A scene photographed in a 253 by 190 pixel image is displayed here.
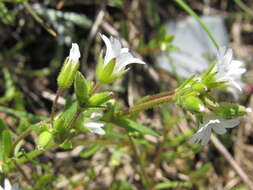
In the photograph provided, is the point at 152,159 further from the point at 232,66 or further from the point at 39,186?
the point at 232,66

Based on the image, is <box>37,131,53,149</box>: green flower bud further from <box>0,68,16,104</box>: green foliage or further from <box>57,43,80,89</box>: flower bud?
<box>0,68,16,104</box>: green foliage

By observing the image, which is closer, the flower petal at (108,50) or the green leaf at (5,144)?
the flower petal at (108,50)

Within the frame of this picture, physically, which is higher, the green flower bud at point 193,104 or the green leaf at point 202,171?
the green flower bud at point 193,104

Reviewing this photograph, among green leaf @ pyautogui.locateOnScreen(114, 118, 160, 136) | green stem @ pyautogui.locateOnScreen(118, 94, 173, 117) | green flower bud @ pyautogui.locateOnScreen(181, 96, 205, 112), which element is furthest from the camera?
green leaf @ pyautogui.locateOnScreen(114, 118, 160, 136)

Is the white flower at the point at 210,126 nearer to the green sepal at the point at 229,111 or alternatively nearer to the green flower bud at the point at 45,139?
the green sepal at the point at 229,111

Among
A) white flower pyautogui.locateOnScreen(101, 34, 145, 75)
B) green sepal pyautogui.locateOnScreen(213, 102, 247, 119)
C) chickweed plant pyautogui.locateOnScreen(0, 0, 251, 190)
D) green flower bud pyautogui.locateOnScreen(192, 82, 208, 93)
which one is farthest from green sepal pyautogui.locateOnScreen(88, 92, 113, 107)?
green sepal pyautogui.locateOnScreen(213, 102, 247, 119)

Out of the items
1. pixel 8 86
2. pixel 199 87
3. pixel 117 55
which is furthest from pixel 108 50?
pixel 8 86

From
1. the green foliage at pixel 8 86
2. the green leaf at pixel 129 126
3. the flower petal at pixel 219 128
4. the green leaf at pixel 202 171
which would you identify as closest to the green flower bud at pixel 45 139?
the green leaf at pixel 129 126

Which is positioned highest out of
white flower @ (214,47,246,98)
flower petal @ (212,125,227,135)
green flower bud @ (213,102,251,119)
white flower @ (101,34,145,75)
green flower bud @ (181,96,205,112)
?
white flower @ (101,34,145,75)
